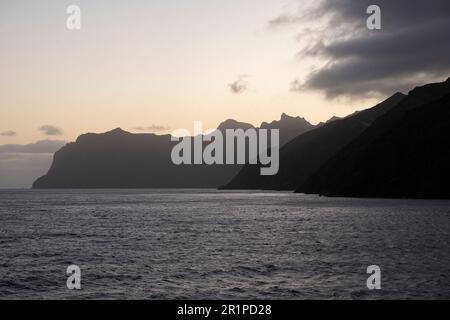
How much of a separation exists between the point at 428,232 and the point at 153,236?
4422 cm

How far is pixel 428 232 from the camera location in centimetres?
7500

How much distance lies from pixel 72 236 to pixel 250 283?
46.4m

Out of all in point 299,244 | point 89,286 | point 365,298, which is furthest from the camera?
point 299,244

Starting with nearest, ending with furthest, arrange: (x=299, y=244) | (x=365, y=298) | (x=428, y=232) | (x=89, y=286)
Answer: (x=365, y=298)
(x=89, y=286)
(x=299, y=244)
(x=428, y=232)

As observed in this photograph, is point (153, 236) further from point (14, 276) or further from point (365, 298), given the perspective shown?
point (365, 298)

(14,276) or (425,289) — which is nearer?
(425,289)

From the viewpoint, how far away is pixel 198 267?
148 ft
